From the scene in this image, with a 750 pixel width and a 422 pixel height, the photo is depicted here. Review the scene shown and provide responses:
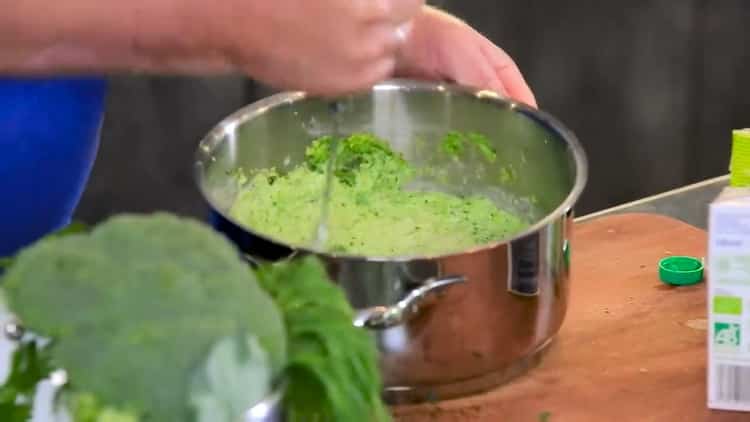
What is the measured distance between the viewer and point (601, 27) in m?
1.97

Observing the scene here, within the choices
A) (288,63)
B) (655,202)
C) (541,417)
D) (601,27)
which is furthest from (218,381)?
(601,27)

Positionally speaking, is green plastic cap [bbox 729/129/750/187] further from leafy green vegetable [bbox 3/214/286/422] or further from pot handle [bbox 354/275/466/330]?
leafy green vegetable [bbox 3/214/286/422]

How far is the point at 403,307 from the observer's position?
76 centimetres

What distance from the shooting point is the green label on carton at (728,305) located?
0.80m

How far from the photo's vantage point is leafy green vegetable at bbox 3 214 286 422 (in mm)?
472

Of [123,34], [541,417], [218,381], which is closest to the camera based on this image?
[218,381]

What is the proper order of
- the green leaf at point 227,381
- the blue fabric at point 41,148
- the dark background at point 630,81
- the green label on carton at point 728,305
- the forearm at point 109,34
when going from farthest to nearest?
the dark background at point 630,81
the blue fabric at point 41,148
the green label on carton at point 728,305
the forearm at point 109,34
the green leaf at point 227,381

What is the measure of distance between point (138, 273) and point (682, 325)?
60cm

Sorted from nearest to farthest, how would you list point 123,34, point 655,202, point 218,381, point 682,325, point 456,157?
1. point 218,381
2. point 123,34
3. point 682,325
4. point 456,157
5. point 655,202

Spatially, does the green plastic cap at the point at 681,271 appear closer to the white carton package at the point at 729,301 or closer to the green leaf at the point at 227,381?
the white carton package at the point at 729,301

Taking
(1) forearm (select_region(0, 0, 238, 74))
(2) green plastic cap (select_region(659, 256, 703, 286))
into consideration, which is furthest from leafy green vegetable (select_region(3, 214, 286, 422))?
(2) green plastic cap (select_region(659, 256, 703, 286))

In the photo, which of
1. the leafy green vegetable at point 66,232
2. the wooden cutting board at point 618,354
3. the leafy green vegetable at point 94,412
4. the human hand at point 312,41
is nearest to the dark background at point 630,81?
the wooden cutting board at point 618,354

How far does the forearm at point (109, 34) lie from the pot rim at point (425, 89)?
13 centimetres

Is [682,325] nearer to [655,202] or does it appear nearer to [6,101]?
[6,101]
